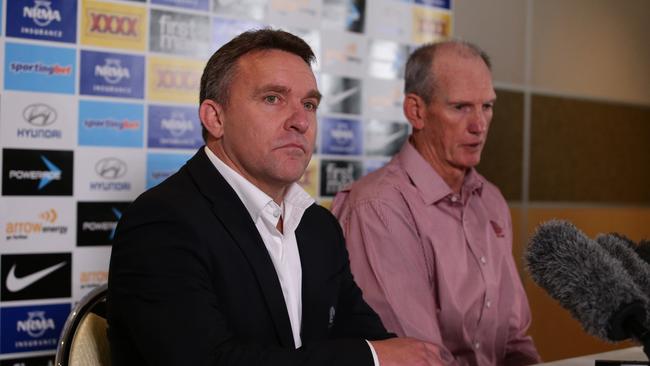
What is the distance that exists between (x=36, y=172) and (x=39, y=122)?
0.54 feet

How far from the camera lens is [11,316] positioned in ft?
7.60

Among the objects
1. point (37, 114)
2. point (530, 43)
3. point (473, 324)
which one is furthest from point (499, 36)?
point (37, 114)

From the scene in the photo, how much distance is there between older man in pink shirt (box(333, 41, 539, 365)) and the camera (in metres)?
2.02

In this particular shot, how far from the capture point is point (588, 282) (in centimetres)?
98

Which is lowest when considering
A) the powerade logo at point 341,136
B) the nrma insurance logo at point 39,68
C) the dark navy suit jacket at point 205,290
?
the dark navy suit jacket at point 205,290

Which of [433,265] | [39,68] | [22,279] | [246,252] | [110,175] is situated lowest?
[22,279]

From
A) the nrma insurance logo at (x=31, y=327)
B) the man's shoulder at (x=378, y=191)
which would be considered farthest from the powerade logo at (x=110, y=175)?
the man's shoulder at (x=378, y=191)

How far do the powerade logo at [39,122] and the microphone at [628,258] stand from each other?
6.04 ft

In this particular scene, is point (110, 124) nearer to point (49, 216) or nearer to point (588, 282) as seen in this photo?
point (49, 216)

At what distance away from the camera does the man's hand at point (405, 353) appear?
131cm

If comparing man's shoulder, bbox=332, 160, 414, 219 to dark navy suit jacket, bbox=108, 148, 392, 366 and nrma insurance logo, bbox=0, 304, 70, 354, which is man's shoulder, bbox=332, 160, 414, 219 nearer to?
dark navy suit jacket, bbox=108, 148, 392, 366

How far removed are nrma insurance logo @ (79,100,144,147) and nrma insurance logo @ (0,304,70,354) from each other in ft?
1.88

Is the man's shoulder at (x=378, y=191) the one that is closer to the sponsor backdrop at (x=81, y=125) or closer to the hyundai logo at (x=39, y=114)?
the sponsor backdrop at (x=81, y=125)

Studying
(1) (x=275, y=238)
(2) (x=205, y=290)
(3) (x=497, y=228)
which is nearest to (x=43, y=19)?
(1) (x=275, y=238)
